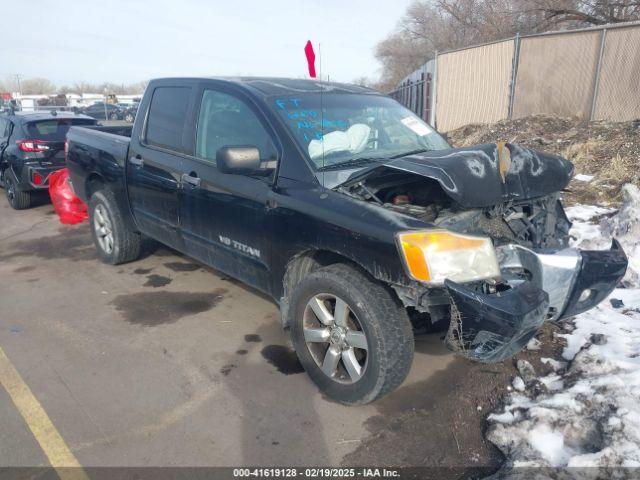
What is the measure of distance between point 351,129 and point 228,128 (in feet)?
2.99

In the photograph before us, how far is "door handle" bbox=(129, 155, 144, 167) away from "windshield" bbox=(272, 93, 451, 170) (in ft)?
→ 5.49

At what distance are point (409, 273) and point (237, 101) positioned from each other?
194 centimetres

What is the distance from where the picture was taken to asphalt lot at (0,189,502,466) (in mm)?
2682

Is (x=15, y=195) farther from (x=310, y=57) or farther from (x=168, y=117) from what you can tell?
(x=310, y=57)

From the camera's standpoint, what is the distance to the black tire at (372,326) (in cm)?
268

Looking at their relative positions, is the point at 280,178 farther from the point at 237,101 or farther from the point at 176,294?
the point at 176,294

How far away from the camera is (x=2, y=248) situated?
20.9 feet

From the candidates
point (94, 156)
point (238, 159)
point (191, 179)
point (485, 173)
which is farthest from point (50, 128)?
point (485, 173)

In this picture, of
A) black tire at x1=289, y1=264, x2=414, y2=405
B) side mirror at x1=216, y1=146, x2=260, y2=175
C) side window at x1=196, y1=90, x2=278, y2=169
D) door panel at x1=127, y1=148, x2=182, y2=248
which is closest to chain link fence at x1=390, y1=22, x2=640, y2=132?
door panel at x1=127, y1=148, x2=182, y2=248

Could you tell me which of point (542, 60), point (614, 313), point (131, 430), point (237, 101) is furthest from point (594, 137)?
point (131, 430)

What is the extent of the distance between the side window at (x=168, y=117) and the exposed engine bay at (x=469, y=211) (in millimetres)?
1801

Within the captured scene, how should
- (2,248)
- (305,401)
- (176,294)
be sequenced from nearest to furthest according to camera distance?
1. (305,401)
2. (176,294)
3. (2,248)

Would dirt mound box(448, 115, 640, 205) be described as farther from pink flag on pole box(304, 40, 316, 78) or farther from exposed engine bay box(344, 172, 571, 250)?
pink flag on pole box(304, 40, 316, 78)

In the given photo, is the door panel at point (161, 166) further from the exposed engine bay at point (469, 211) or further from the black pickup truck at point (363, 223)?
the exposed engine bay at point (469, 211)
